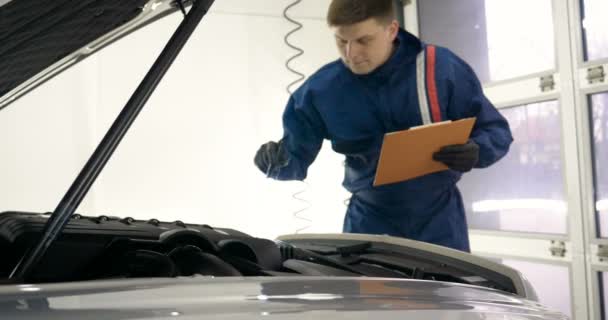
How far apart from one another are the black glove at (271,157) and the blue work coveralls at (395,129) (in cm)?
3

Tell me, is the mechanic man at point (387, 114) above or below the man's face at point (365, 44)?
below

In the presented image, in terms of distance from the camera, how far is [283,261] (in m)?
1.11

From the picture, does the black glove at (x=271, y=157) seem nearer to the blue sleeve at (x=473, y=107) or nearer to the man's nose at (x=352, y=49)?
the man's nose at (x=352, y=49)

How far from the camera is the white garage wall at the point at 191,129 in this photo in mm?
2990

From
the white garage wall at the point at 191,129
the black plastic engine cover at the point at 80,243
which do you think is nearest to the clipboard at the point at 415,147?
the black plastic engine cover at the point at 80,243

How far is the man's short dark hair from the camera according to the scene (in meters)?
2.00

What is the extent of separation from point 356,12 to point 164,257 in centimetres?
136

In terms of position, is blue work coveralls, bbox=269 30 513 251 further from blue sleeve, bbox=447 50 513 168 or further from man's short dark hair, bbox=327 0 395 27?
man's short dark hair, bbox=327 0 395 27

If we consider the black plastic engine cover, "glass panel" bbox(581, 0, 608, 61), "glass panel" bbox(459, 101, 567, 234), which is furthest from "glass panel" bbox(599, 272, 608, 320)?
the black plastic engine cover

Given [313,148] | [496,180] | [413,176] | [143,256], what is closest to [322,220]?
[496,180]

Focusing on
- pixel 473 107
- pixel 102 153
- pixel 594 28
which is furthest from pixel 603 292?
pixel 102 153

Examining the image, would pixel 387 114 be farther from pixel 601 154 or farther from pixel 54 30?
pixel 54 30

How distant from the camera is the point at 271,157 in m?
2.09

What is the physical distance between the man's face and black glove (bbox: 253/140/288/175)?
0.35 m
